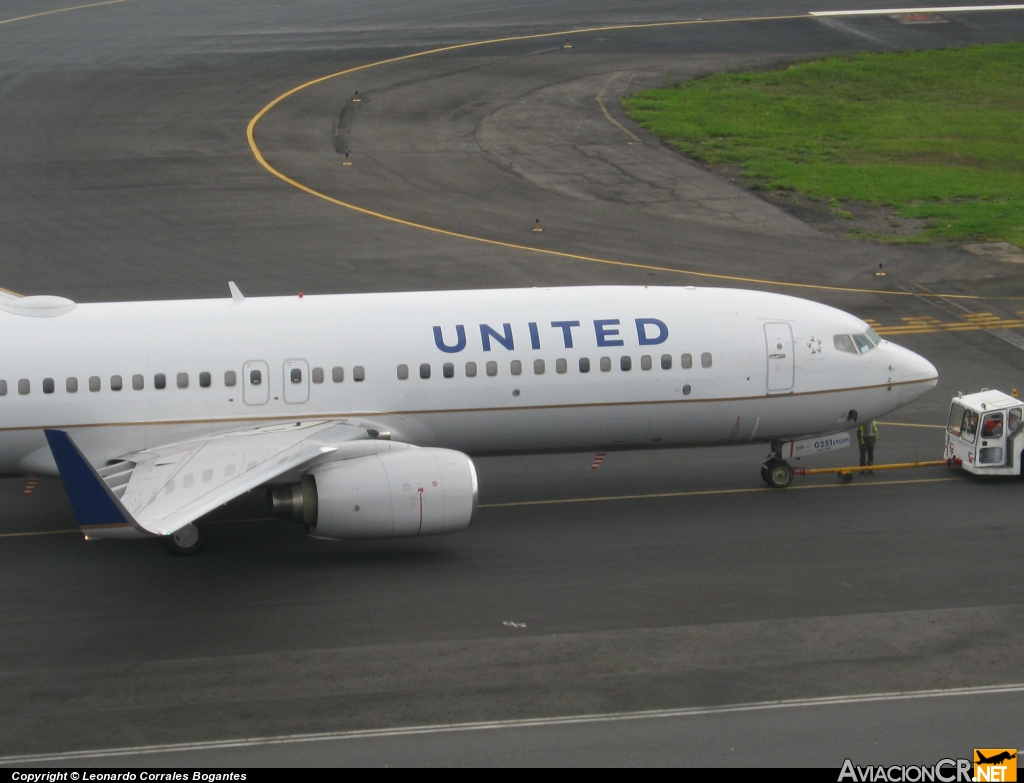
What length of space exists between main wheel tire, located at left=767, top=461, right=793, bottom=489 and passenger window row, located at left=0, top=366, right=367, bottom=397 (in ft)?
33.7

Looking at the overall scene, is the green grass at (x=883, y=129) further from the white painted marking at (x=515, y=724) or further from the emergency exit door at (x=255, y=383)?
the white painted marking at (x=515, y=724)

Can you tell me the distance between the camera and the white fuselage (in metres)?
27.5

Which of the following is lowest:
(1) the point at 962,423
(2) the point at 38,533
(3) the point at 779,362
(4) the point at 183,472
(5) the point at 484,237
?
(2) the point at 38,533

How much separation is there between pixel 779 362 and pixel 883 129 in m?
40.3

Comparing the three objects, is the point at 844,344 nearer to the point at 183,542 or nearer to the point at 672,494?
the point at 672,494

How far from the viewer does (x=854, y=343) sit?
30.1 m

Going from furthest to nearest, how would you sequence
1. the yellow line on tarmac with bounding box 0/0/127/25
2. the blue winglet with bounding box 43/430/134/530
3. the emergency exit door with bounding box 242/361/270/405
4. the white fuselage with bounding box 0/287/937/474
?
the yellow line on tarmac with bounding box 0/0/127/25
the emergency exit door with bounding box 242/361/270/405
the white fuselage with bounding box 0/287/937/474
the blue winglet with bounding box 43/430/134/530

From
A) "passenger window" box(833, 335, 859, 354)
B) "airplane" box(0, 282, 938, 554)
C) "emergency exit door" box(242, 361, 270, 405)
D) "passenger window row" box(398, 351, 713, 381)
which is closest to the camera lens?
"airplane" box(0, 282, 938, 554)

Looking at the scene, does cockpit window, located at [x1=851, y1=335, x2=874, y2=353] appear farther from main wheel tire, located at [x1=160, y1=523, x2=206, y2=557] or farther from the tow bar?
main wheel tire, located at [x1=160, y1=523, x2=206, y2=557]

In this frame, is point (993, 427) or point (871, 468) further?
point (871, 468)

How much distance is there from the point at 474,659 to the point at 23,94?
56167 millimetres

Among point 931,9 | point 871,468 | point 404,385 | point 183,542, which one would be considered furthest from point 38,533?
point 931,9

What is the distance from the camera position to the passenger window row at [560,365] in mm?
28094

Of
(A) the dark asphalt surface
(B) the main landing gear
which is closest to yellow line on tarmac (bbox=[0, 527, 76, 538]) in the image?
(A) the dark asphalt surface
